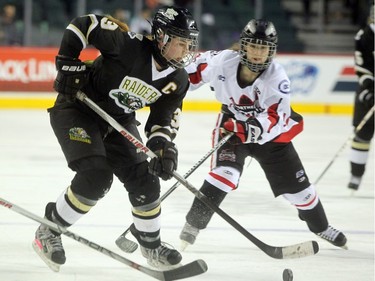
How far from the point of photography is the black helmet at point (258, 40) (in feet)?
12.0

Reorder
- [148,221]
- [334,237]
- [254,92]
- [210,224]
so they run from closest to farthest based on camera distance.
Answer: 1. [148,221]
2. [254,92]
3. [334,237]
4. [210,224]

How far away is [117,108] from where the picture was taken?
3.26 meters

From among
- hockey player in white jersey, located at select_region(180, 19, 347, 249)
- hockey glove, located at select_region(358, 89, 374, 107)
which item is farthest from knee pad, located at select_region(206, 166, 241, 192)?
hockey glove, located at select_region(358, 89, 374, 107)

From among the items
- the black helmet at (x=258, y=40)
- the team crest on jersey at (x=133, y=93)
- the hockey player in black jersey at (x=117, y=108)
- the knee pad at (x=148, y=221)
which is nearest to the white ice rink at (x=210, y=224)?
the knee pad at (x=148, y=221)

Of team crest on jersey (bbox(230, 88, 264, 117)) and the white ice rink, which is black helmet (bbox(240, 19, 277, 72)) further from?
the white ice rink

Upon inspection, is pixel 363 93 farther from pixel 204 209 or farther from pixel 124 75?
pixel 124 75

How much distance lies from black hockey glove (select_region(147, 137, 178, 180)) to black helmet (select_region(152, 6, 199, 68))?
0.99 ft

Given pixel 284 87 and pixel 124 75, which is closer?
pixel 124 75

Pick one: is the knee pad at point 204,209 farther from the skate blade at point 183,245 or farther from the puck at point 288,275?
the puck at point 288,275

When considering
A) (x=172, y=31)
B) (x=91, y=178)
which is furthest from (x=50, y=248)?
(x=172, y=31)

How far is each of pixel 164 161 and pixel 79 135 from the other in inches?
12.6

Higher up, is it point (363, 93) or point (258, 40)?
point (258, 40)

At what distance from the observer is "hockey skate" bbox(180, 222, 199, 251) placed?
3801 millimetres

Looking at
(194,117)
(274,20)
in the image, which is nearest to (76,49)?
(194,117)
